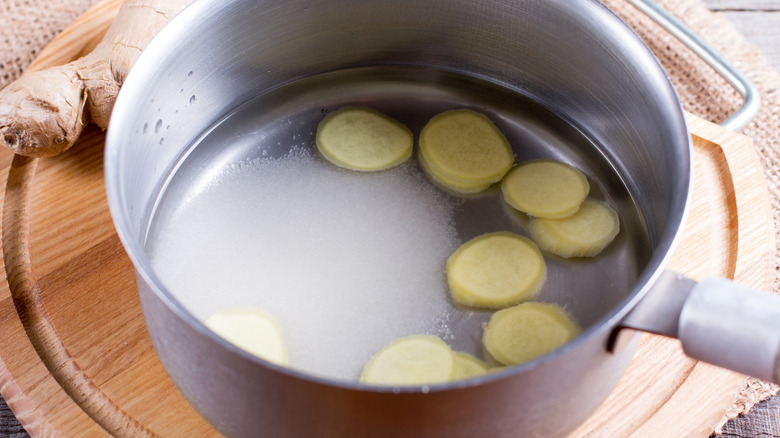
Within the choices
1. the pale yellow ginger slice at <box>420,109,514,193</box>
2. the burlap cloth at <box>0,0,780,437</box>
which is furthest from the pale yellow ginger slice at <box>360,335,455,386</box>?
the burlap cloth at <box>0,0,780,437</box>

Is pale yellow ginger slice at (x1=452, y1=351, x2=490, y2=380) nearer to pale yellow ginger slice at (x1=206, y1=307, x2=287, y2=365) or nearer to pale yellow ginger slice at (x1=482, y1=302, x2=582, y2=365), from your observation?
pale yellow ginger slice at (x1=482, y1=302, x2=582, y2=365)

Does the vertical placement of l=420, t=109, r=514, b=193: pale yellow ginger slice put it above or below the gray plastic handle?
below

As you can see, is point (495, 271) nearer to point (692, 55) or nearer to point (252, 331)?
point (252, 331)

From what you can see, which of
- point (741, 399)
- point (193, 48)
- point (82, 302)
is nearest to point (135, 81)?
point (193, 48)

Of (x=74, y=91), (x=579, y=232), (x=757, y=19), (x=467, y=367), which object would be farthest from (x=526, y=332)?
(x=757, y=19)

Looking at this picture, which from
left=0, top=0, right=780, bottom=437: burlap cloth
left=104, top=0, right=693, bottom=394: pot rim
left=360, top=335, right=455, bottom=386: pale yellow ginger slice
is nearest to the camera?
left=104, top=0, right=693, bottom=394: pot rim

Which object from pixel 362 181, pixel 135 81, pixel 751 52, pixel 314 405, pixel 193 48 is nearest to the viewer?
pixel 314 405

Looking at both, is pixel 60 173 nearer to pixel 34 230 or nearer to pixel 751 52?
pixel 34 230
